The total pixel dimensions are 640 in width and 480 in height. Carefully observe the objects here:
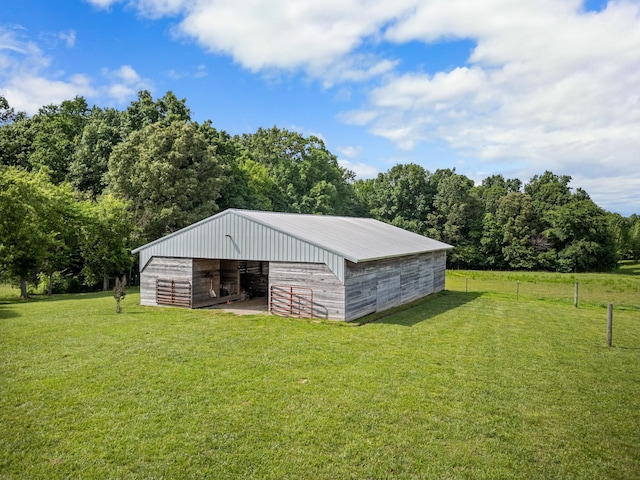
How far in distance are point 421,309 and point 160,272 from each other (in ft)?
37.6

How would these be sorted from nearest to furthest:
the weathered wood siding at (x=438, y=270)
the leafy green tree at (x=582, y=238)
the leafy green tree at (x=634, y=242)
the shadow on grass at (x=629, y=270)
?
the weathered wood siding at (x=438, y=270), the leafy green tree at (x=582, y=238), the shadow on grass at (x=629, y=270), the leafy green tree at (x=634, y=242)

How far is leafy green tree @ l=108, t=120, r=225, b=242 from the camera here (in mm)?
29547

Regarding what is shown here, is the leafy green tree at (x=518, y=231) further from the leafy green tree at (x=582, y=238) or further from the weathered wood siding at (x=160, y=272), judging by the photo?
the weathered wood siding at (x=160, y=272)

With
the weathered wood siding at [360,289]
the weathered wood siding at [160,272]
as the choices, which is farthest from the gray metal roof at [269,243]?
the weathered wood siding at [360,289]

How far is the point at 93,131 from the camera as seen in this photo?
115ft

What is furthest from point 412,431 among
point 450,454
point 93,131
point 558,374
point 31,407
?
point 93,131

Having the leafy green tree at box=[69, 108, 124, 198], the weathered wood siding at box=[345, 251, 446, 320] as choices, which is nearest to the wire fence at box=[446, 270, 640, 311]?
the weathered wood siding at box=[345, 251, 446, 320]

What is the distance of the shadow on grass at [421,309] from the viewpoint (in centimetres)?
1531

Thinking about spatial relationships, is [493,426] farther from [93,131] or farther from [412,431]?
[93,131]

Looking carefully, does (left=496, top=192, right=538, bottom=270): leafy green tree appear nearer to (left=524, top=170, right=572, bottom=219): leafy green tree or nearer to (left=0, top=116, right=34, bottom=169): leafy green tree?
(left=524, top=170, right=572, bottom=219): leafy green tree

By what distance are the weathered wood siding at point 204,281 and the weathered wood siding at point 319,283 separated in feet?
14.2

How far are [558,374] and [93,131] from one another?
37.2 m

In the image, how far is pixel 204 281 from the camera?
19.0 meters

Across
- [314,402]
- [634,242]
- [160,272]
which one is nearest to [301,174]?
[160,272]
